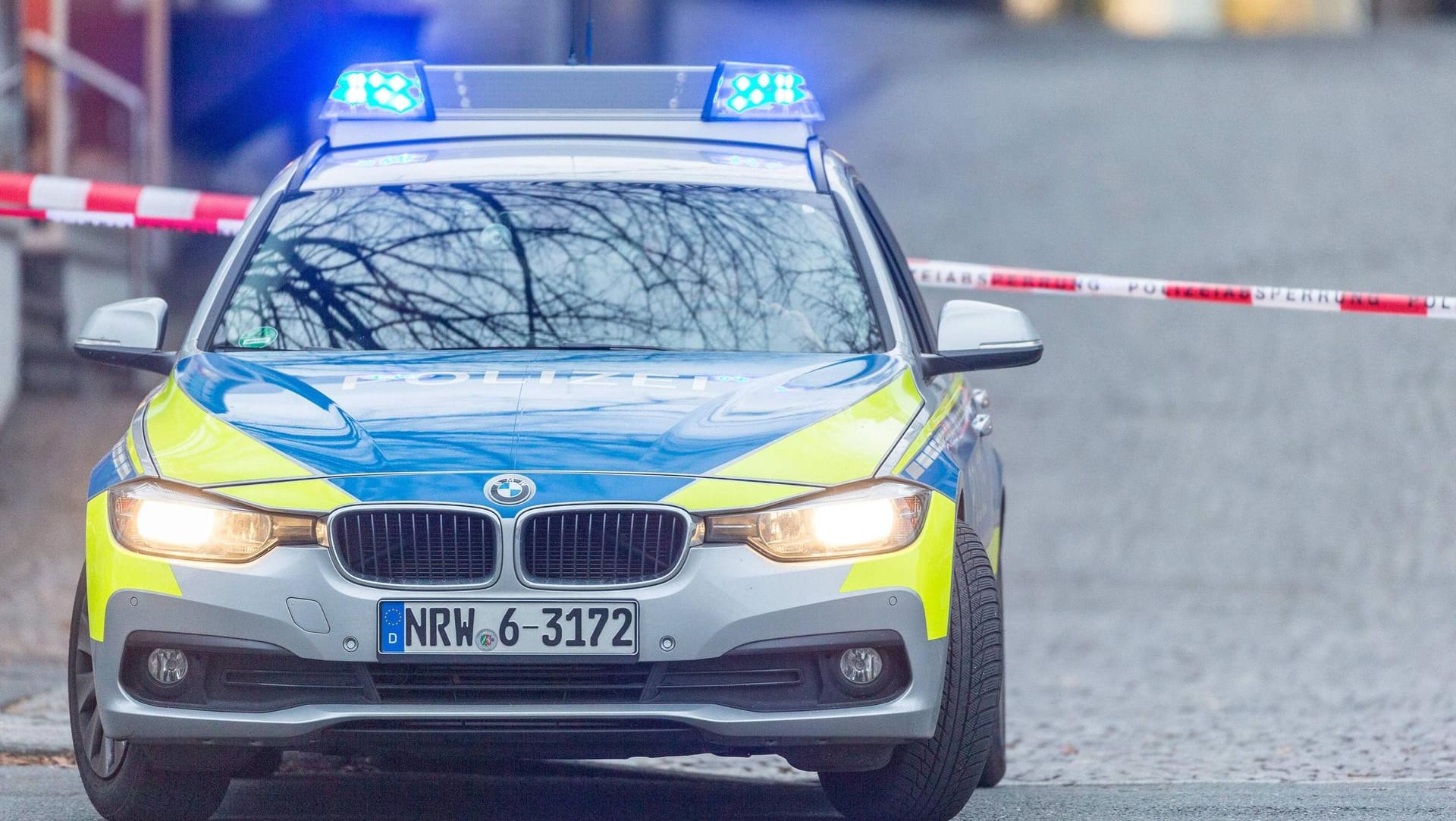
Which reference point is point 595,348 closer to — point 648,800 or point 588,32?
point 648,800

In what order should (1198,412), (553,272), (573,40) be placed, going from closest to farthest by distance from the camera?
(553,272) → (573,40) → (1198,412)

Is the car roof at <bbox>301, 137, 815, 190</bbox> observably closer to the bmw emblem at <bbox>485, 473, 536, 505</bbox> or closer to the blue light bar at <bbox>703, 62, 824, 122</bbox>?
the blue light bar at <bbox>703, 62, 824, 122</bbox>

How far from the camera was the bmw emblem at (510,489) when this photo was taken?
5125 mm

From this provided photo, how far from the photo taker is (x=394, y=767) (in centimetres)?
722

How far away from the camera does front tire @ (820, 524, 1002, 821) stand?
544 cm

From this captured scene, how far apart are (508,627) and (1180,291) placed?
14.9 ft

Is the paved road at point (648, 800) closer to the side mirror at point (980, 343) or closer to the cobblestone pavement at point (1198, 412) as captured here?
the cobblestone pavement at point (1198, 412)

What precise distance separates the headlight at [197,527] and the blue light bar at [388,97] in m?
2.08

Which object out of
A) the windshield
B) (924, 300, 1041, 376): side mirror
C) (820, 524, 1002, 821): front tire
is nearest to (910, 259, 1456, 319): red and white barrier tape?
(924, 300, 1041, 376): side mirror

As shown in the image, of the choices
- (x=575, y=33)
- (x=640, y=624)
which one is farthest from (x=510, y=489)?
(x=575, y=33)

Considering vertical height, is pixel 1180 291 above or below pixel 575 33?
below

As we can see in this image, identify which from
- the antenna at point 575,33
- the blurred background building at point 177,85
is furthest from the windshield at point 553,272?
the blurred background building at point 177,85

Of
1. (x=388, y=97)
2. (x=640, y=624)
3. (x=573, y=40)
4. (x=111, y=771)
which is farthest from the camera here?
(x=573, y=40)

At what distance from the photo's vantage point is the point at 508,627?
5.07 metres
